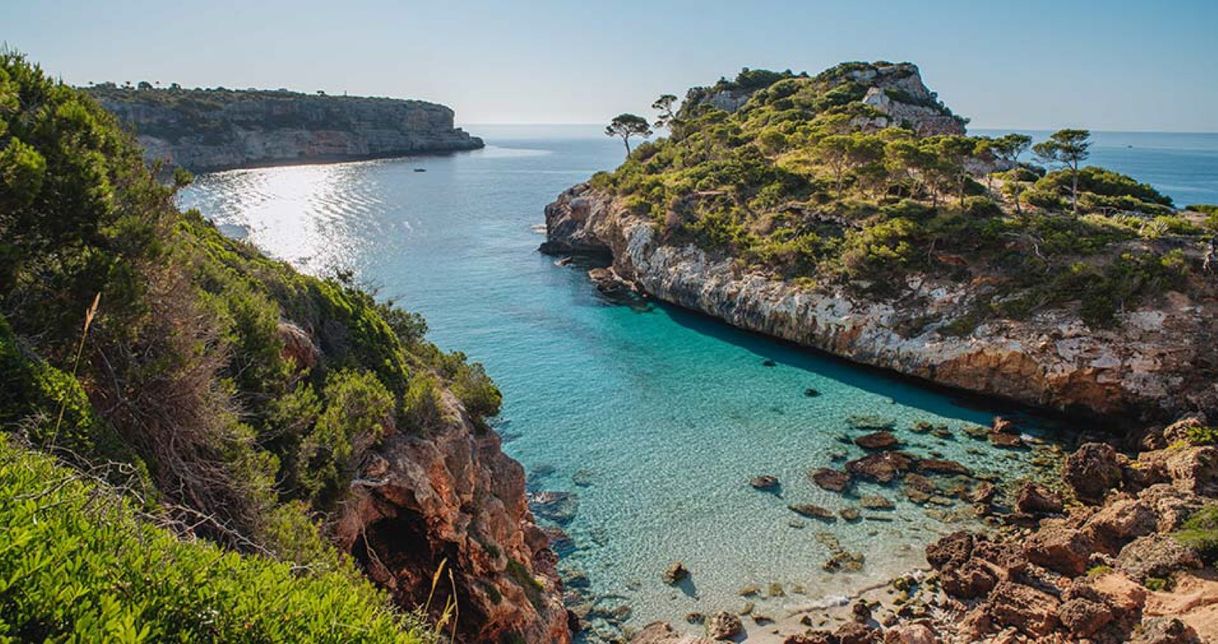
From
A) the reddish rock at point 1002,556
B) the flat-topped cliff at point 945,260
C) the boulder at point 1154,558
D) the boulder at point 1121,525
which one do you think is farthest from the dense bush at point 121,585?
the flat-topped cliff at point 945,260

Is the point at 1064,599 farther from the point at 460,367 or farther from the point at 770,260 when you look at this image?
the point at 770,260

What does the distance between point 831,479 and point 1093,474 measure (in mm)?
8867

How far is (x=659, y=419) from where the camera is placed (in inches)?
1184

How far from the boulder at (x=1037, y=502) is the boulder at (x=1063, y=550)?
2641mm

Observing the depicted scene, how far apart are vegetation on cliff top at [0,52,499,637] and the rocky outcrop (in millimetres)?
862

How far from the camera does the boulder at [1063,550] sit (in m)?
18.0

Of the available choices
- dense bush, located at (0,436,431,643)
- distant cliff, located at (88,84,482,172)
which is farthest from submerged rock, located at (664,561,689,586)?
distant cliff, located at (88,84,482,172)

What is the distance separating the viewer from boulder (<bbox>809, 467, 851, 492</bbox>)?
24.0 m

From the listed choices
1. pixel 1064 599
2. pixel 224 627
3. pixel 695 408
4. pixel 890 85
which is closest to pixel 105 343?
pixel 224 627

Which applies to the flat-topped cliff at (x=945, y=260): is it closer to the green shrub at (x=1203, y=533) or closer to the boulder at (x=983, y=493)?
the boulder at (x=983, y=493)

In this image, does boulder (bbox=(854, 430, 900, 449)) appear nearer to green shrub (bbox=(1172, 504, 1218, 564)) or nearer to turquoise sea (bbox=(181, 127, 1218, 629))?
turquoise sea (bbox=(181, 127, 1218, 629))

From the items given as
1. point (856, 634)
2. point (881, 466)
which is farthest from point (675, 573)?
point (881, 466)

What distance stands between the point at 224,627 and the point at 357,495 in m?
7.62

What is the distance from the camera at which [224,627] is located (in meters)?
4.03
